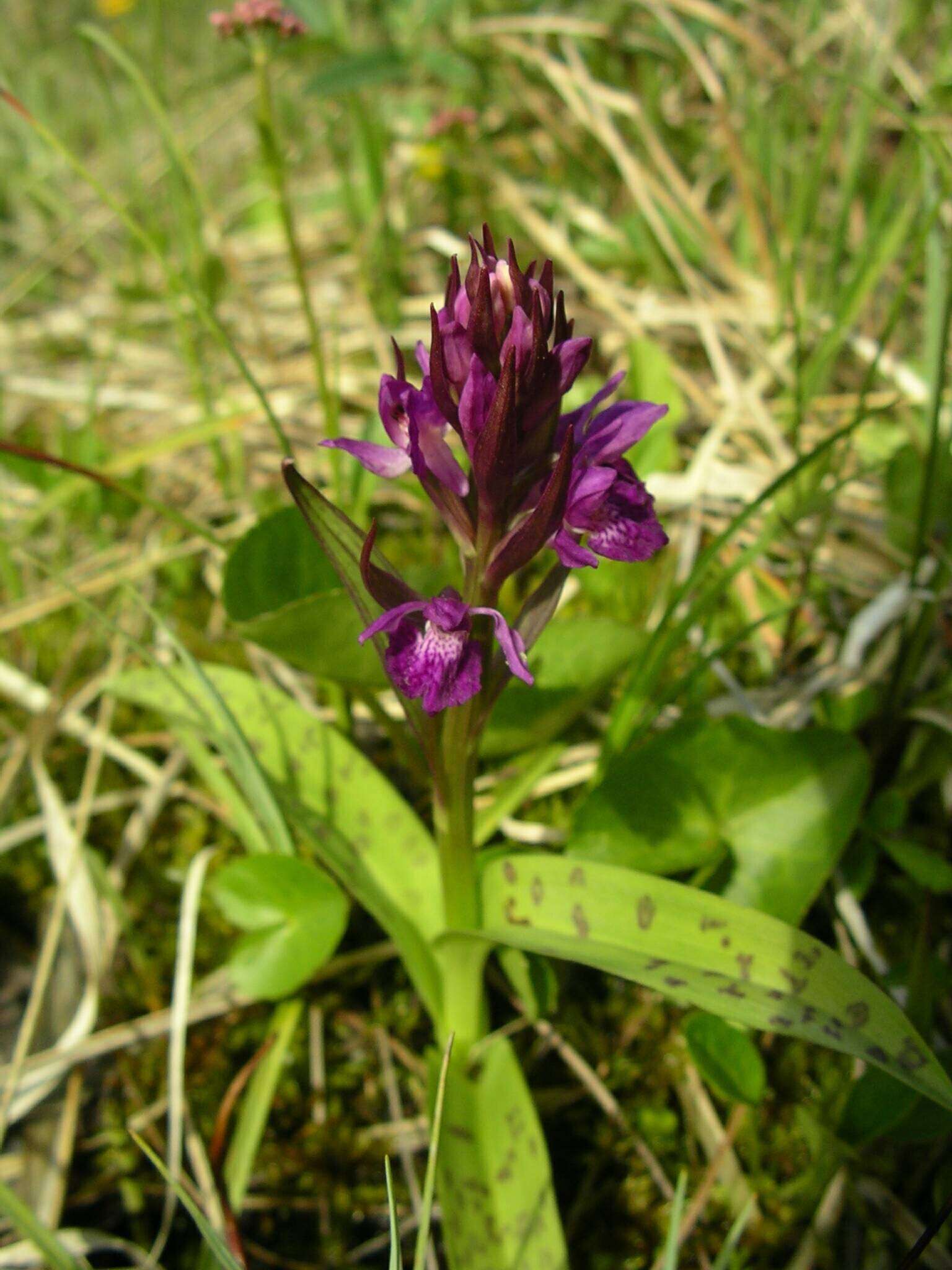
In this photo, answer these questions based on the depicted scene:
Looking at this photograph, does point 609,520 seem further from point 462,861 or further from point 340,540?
point 462,861

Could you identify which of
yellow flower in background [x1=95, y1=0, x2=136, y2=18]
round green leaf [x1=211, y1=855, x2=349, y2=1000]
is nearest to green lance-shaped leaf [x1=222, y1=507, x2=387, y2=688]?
round green leaf [x1=211, y1=855, x2=349, y2=1000]

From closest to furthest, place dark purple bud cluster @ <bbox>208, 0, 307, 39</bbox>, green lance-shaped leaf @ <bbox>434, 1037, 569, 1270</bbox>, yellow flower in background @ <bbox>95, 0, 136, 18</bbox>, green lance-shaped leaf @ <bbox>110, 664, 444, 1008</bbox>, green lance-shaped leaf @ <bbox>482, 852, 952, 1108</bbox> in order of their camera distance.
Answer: green lance-shaped leaf @ <bbox>482, 852, 952, 1108</bbox> → green lance-shaped leaf @ <bbox>434, 1037, 569, 1270</bbox> → green lance-shaped leaf @ <bbox>110, 664, 444, 1008</bbox> → dark purple bud cluster @ <bbox>208, 0, 307, 39</bbox> → yellow flower in background @ <bbox>95, 0, 136, 18</bbox>

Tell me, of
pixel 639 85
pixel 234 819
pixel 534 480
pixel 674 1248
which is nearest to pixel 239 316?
pixel 639 85

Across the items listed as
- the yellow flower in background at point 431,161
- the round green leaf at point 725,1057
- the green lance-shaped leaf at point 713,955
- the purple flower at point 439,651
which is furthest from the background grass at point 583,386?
the purple flower at point 439,651

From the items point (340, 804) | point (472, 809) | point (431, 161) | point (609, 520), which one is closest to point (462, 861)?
point (472, 809)

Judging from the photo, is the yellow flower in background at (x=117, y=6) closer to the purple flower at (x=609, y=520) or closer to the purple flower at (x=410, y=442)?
the purple flower at (x=410, y=442)

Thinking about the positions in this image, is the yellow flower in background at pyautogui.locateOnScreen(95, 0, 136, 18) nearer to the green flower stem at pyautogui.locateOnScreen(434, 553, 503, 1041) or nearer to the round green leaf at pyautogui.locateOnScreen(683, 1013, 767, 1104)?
the green flower stem at pyautogui.locateOnScreen(434, 553, 503, 1041)

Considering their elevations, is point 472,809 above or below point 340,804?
→ above
